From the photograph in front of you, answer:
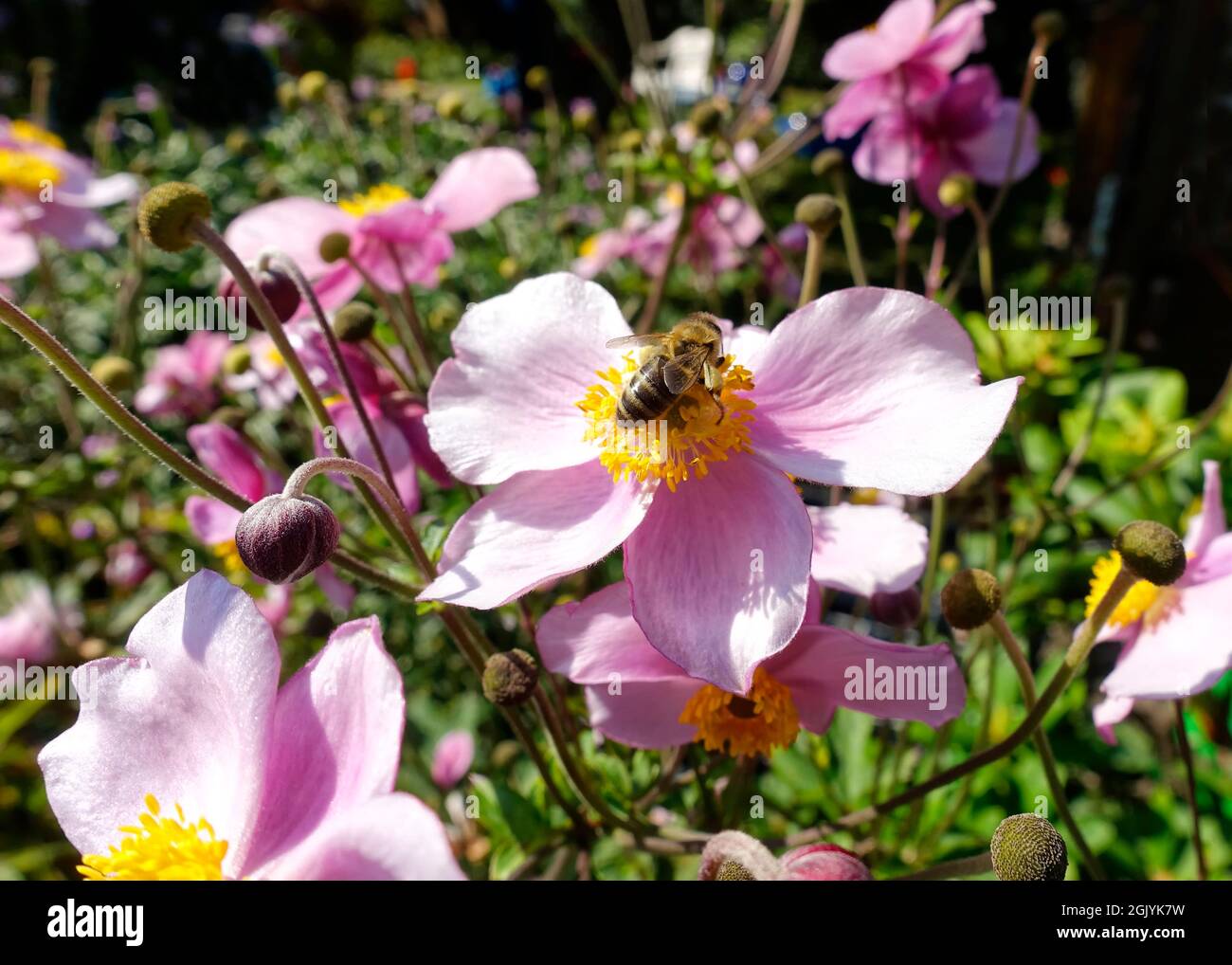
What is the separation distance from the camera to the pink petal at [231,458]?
1.13 meters

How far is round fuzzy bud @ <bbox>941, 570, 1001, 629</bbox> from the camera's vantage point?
2.49ft

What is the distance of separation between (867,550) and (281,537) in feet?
1.66

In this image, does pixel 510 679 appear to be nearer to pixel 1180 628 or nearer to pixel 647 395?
pixel 647 395

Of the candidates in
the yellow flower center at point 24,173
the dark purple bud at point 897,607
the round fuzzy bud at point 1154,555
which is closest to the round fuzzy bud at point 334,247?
the dark purple bud at point 897,607

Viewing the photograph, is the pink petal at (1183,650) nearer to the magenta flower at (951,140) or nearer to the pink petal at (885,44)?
the magenta flower at (951,140)

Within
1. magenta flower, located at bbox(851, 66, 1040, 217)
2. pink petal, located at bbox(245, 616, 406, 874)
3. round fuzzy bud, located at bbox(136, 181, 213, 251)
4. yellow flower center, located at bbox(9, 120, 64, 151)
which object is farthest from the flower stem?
yellow flower center, located at bbox(9, 120, 64, 151)

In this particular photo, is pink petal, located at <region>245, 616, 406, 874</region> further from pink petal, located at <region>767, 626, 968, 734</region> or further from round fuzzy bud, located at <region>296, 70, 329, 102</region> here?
round fuzzy bud, located at <region>296, 70, 329, 102</region>

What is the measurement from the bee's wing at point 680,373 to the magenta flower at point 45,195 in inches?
65.9

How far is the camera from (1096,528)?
2.23 metres

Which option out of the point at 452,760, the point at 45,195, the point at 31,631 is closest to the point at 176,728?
the point at 452,760

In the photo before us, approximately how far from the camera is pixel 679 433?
2.85ft

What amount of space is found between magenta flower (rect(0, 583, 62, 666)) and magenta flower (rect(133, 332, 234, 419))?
0.52 meters

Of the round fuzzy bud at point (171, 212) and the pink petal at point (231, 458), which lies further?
the pink petal at point (231, 458)

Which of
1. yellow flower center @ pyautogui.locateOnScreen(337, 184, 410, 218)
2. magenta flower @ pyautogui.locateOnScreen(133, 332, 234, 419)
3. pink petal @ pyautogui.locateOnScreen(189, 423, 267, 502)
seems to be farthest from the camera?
magenta flower @ pyautogui.locateOnScreen(133, 332, 234, 419)
